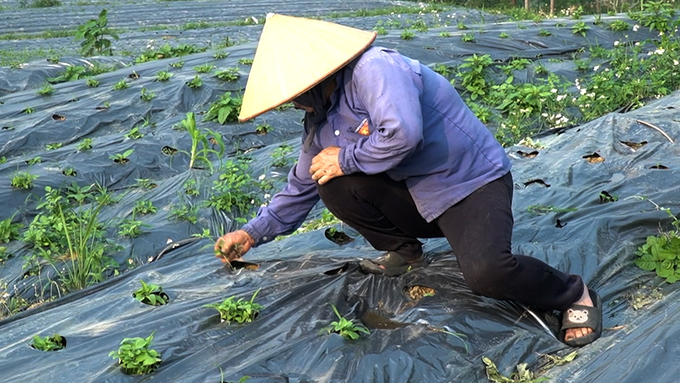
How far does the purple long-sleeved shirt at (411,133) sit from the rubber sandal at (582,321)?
0.52 metres

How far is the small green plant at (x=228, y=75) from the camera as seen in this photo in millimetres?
7320

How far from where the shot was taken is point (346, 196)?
2.68 metres

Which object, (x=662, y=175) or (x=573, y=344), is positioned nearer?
(x=573, y=344)

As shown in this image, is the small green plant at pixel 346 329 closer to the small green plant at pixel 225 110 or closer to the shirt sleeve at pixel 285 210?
the shirt sleeve at pixel 285 210

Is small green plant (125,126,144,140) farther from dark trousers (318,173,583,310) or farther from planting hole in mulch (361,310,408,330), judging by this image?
planting hole in mulch (361,310,408,330)

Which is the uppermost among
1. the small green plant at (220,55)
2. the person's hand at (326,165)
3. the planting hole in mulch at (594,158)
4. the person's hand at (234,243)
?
the person's hand at (326,165)

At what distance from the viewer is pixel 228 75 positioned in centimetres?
732

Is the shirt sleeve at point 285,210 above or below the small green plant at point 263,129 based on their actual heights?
above

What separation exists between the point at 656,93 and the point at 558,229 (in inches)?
130

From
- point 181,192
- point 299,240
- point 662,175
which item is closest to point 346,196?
point 299,240

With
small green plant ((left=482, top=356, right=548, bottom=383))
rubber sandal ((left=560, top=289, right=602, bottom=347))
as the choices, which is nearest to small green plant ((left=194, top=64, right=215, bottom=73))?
rubber sandal ((left=560, top=289, right=602, bottom=347))

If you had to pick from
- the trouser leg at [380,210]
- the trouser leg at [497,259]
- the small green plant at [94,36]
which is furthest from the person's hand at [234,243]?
the small green plant at [94,36]

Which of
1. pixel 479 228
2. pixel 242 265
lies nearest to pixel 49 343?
pixel 242 265

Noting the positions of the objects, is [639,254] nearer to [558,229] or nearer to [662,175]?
[558,229]
